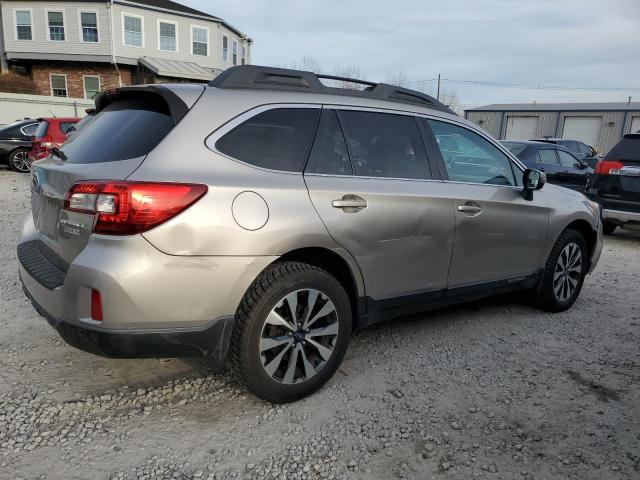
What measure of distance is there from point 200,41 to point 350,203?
2871 cm

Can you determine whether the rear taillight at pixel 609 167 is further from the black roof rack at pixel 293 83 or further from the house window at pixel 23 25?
the house window at pixel 23 25

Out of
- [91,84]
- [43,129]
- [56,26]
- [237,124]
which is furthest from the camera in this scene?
[91,84]

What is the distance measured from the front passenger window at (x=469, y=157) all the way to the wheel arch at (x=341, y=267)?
3.76ft

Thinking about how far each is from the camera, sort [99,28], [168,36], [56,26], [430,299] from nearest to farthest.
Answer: [430,299] → [99,28] → [56,26] → [168,36]

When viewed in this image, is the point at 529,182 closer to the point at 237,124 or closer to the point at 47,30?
the point at 237,124

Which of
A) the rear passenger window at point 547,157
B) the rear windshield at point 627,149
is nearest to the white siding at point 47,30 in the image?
the rear passenger window at point 547,157

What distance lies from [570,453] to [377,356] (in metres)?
1.37

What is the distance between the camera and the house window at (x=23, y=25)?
26750mm

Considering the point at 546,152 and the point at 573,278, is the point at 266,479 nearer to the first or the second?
the point at 573,278

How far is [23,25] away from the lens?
27.0 m

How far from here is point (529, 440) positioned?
8.57ft

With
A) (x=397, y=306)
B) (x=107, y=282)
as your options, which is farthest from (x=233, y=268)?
(x=397, y=306)

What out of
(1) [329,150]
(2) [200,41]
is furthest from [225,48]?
(1) [329,150]

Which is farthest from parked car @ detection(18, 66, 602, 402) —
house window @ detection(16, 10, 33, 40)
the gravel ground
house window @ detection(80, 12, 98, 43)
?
house window @ detection(16, 10, 33, 40)
